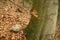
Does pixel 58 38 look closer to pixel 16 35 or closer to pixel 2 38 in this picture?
pixel 16 35

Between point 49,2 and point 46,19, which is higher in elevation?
point 49,2

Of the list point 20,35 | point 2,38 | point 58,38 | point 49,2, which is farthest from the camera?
point 58,38

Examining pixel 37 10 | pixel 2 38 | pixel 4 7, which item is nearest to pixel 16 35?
pixel 2 38

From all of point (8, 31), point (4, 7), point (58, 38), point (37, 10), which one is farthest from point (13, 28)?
point (4, 7)

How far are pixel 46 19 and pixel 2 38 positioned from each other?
6.30 feet

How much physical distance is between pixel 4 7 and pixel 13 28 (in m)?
3.47

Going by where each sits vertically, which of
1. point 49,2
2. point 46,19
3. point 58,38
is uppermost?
point 49,2

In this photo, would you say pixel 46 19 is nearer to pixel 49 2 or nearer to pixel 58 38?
pixel 49 2

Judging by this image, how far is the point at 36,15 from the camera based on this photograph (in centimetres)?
483

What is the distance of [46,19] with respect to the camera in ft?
15.6

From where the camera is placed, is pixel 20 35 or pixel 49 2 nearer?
pixel 49 2

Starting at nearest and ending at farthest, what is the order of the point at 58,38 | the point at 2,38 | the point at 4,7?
the point at 2,38 < the point at 58,38 < the point at 4,7

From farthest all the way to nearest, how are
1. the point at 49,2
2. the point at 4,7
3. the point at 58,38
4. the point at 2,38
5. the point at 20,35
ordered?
the point at 4,7, the point at 58,38, the point at 20,35, the point at 2,38, the point at 49,2

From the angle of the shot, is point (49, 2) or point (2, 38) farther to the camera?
point (2, 38)
